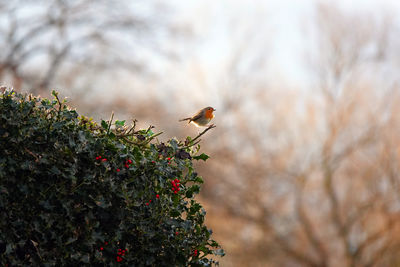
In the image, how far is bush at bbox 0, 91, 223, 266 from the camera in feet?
10.6

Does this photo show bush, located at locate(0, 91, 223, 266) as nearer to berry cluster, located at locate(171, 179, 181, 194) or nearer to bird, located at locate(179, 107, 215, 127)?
berry cluster, located at locate(171, 179, 181, 194)

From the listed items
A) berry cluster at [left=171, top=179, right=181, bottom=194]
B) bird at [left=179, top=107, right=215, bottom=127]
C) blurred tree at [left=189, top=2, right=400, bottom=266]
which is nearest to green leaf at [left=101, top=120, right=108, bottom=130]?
berry cluster at [left=171, top=179, right=181, bottom=194]

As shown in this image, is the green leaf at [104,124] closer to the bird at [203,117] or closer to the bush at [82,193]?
the bush at [82,193]

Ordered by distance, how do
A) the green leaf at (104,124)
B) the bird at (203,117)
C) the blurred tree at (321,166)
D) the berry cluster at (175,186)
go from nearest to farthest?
the green leaf at (104,124), the berry cluster at (175,186), the bird at (203,117), the blurred tree at (321,166)

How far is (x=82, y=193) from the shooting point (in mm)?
3332

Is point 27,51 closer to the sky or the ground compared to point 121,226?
closer to the sky

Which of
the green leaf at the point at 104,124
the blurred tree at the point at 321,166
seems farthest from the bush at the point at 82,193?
the blurred tree at the point at 321,166

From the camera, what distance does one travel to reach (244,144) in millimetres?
20734

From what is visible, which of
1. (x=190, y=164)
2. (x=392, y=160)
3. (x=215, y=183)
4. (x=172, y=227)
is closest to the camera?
(x=172, y=227)

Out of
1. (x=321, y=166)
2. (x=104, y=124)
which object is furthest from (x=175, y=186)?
(x=321, y=166)

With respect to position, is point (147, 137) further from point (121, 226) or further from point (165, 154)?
point (121, 226)

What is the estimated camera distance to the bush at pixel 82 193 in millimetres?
3221

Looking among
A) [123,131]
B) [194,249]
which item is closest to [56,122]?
[123,131]

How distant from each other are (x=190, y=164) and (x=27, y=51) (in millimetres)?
17306
